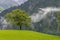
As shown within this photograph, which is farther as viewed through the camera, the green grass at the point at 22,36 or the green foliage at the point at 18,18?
the green foliage at the point at 18,18

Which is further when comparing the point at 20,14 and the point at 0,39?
the point at 20,14

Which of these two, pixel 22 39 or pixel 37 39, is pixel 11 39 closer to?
pixel 22 39

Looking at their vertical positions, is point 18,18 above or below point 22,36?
above

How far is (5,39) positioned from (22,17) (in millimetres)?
51826

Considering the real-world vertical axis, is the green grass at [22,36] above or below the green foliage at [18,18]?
below

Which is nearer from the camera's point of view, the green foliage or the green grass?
the green grass

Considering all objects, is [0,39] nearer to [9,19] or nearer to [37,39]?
[37,39]

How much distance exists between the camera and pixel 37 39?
100ft

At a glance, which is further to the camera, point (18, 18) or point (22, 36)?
point (18, 18)

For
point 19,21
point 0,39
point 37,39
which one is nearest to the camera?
point 0,39

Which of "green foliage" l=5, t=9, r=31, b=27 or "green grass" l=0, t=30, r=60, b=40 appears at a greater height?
"green foliage" l=5, t=9, r=31, b=27

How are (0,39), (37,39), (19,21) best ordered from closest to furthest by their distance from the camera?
1. (0,39)
2. (37,39)
3. (19,21)

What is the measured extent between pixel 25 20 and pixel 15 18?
425 cm

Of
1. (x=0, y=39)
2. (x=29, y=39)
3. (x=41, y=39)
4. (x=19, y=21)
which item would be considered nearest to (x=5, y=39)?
(x=0, y=39)
